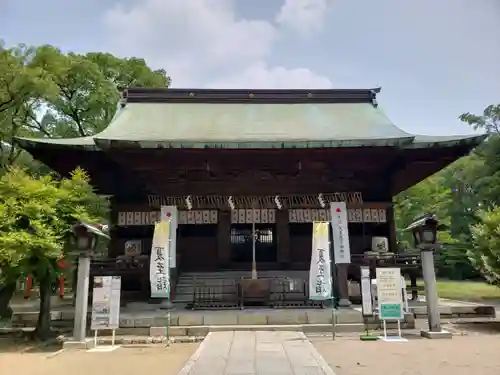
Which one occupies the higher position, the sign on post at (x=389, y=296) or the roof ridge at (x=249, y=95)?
the roof ridge at (x=249, y=95)

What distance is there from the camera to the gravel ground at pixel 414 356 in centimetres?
624

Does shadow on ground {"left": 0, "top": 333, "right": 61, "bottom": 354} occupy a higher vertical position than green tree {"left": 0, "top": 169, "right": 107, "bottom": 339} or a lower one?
lower

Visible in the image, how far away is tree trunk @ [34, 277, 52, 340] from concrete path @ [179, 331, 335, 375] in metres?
4.12

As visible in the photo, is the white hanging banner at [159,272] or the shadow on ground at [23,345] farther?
the white hanging banner at [159,272]

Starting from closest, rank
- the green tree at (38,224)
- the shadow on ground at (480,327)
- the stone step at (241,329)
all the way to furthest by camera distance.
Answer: the green tree at (38,224), the stone step at (241,329), the shadow on ground at (480,327)

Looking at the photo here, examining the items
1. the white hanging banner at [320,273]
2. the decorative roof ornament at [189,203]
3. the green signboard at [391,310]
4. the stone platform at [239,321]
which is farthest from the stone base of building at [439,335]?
the decorative roof ornament at [189,203]

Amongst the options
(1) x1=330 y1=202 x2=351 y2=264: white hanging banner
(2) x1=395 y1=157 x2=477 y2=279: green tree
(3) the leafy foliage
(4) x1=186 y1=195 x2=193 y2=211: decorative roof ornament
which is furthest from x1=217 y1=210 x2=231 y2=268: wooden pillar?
(2) x1=395 y1=157 x2=477 y2=279: green tree

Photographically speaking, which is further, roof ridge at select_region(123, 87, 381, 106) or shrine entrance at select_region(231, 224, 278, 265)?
roof ridge at select_region(123, 87, 381, 106)

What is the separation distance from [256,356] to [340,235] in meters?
5.67

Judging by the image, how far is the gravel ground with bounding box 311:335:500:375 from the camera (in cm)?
624

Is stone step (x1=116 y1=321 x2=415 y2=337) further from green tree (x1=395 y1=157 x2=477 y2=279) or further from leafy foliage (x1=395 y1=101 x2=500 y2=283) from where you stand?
green tree (x1=395 y1=157 x2=477 y2=279)

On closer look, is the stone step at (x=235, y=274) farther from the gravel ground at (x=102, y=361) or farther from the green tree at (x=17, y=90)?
the green tree at (x=17, y=90)

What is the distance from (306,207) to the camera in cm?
1382

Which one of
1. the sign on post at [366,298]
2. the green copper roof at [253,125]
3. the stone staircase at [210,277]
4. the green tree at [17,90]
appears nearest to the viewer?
the sign on post at [366,298]
